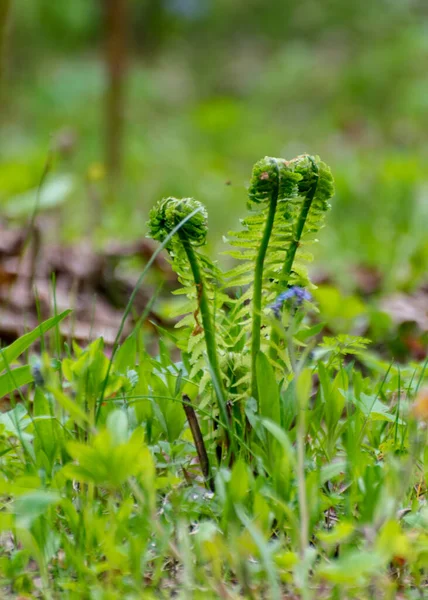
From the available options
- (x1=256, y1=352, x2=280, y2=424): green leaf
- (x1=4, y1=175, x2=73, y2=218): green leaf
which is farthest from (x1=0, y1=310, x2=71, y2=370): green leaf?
(x1=4, y1=175, x2=73, y2=218): green leaf

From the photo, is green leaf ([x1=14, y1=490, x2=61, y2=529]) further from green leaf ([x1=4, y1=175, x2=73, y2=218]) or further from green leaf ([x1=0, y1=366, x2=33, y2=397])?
green leaf ([x1=4, y1=175, x2=73, y2=218])

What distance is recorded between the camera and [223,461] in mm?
1131

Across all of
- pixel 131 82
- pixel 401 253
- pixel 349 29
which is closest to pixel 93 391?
pixel 401 253

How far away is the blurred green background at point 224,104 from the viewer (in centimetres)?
413

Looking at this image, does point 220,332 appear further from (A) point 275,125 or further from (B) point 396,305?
(A) point 275,125

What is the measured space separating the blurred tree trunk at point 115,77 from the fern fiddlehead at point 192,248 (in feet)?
11.8

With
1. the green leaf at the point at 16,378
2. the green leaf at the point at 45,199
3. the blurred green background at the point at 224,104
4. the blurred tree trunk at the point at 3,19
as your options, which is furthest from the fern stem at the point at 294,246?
the blurred green background at the point at 224,104

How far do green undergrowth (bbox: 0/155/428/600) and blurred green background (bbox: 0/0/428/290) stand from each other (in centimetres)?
214

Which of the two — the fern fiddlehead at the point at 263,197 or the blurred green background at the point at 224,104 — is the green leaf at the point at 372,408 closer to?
the fern fiddlehead at the point at 263,197

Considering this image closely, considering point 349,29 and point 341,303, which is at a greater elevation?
point 349,29

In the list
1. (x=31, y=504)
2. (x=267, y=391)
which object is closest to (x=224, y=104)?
(x=267, y=391)

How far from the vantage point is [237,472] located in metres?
0.97

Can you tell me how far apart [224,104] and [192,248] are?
756cm

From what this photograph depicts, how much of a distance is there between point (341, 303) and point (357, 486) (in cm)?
113
